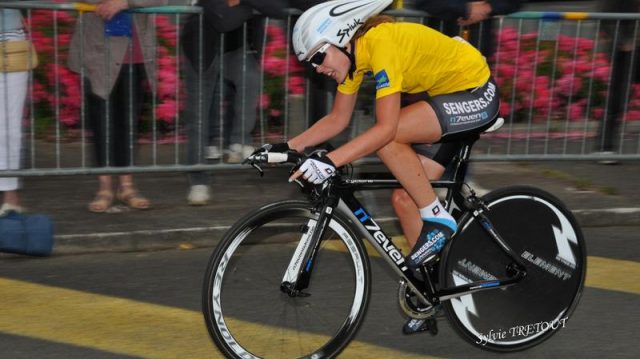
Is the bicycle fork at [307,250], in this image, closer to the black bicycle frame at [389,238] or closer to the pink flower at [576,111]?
the black bicycle frame at [389,238]

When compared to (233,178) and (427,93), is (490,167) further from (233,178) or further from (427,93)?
(427,93)

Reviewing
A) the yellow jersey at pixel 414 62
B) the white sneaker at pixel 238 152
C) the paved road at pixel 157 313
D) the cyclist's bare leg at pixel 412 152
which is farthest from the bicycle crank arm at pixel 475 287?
the white sneaker at pixel 238 152

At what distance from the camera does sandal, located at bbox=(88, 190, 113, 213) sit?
269 inches

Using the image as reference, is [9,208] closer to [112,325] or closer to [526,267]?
[112,325]

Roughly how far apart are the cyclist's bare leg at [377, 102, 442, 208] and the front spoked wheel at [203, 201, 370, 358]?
13.4 inches

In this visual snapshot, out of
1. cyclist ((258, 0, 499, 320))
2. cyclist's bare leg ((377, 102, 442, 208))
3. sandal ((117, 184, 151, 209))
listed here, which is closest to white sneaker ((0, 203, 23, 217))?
sandal ((117, 184, 151, 209))

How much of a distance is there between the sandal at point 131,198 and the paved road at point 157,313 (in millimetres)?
716

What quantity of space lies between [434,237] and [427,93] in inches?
27.9

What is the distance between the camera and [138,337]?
477cm

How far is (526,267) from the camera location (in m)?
4.61

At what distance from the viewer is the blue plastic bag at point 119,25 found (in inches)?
257

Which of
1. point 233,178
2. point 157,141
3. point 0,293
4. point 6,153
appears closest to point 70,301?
point 0,293

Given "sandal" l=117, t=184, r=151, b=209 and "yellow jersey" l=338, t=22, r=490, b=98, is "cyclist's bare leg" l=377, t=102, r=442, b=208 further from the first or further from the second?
"sandal" l=117, t=184, r=151, b=209

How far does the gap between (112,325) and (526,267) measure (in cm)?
212
